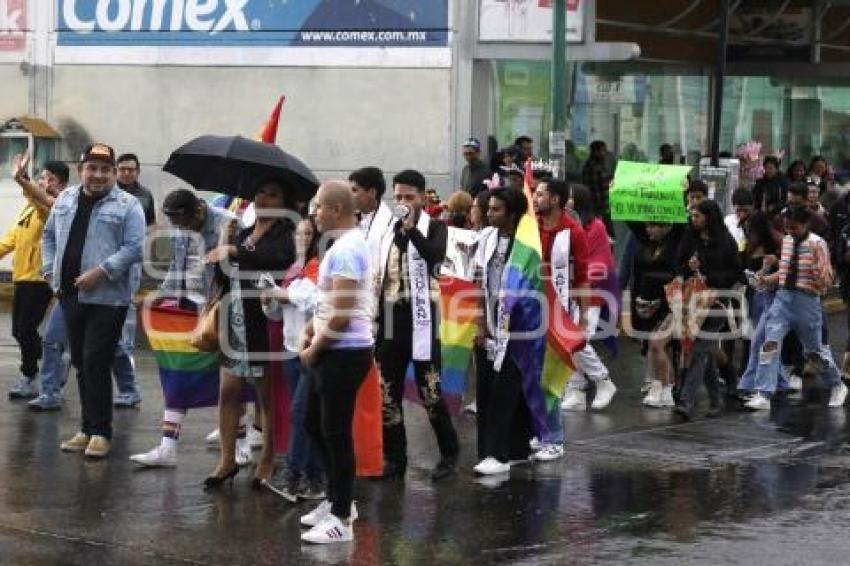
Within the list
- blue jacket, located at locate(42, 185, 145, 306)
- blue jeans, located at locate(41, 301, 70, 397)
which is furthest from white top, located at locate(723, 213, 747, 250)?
blue jacket, located at locate(42, 185, 145, 306)

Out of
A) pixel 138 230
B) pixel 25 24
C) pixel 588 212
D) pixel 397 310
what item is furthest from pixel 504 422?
pixel 25 24

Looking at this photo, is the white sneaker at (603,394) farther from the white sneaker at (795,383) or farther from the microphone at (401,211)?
the microphone at (401,211)

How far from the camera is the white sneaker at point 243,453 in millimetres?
10492

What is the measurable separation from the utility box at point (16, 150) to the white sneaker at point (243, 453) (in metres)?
12.8

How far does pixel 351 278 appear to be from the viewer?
8.42m

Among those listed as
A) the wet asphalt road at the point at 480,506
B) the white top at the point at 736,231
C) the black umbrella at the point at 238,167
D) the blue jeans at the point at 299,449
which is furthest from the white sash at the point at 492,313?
the white top at the point at 736,231

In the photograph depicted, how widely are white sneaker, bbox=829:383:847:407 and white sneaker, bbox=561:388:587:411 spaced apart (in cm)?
193

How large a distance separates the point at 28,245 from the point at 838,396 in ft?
20.2

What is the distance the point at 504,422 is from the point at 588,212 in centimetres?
330

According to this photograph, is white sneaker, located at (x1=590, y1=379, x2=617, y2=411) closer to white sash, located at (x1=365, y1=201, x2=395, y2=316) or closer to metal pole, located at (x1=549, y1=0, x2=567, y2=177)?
white sash, located at (x1=365, y1=201, x2=395, y2=316)

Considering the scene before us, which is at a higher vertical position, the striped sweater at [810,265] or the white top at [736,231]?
the white top at [736,231]

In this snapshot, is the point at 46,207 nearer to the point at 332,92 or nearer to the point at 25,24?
the point at 332,92

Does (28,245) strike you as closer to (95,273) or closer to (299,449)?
(95,273)

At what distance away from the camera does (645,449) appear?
11.3 metres
